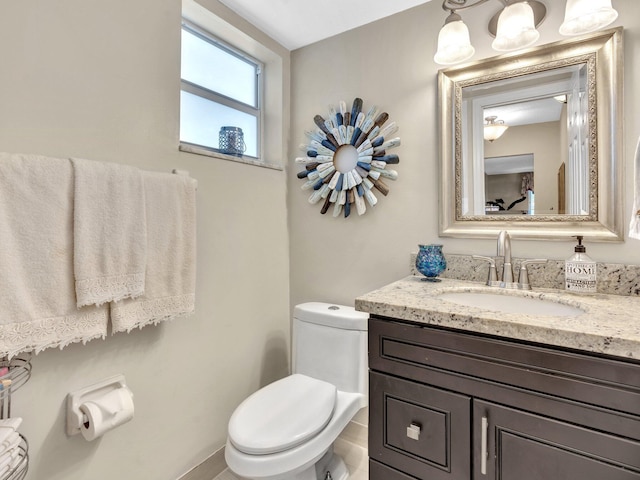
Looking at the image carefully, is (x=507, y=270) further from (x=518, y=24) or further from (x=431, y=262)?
(x=518, y=24)

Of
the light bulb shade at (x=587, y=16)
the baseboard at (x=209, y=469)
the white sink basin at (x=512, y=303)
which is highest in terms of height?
the light bulb shade at (x=587, y=16)

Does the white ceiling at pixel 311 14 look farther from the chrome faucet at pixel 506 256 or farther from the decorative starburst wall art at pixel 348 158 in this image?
the chrome faucet at pixel 506 256

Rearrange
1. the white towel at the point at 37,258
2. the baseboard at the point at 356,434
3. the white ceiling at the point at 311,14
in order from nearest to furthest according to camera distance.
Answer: the white towel at the point at 37,258 → the white ceiling at the point at 311,14 → the baseboard at the point at 356,434

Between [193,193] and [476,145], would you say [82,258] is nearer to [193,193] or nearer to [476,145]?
[193,193]

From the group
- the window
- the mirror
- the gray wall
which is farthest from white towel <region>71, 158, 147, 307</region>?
the mirror

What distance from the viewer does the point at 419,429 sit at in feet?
3.11

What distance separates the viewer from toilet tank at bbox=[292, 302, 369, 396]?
1.44 m

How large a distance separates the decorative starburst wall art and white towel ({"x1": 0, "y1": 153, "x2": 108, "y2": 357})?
1132 millimetres

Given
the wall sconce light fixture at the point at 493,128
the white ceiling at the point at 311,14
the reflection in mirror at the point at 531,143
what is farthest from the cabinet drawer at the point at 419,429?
the white ceiling at the point at 311,14

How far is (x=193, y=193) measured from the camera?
4.36 feet

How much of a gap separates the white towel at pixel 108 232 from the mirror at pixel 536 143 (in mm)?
1249

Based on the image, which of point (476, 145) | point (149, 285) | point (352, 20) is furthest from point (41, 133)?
point (476, 145)

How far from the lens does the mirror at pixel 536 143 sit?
3.84 ft

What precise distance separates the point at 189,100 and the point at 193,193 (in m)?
0.59
